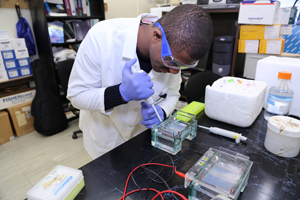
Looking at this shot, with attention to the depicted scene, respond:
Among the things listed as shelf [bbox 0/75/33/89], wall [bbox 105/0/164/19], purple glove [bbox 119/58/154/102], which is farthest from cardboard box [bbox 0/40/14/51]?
purple glove [bbox 119/58/154/102]

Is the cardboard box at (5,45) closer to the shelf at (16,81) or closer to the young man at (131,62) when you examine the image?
the shelf at (16,81)

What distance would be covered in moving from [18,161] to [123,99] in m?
1.80

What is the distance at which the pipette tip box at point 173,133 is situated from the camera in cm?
78

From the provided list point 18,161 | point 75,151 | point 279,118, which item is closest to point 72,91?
point 279,118

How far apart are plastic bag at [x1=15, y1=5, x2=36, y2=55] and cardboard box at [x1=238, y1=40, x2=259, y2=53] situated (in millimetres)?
2538

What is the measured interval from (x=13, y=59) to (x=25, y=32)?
402 millimetres

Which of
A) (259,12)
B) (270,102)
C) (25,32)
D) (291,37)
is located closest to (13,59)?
(25,32)

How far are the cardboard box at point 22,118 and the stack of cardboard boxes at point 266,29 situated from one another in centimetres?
270

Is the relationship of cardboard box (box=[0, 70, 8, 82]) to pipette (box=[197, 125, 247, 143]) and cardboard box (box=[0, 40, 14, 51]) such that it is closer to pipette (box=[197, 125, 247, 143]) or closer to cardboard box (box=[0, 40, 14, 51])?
cardboard box (box=[0, 40, 14, 51])

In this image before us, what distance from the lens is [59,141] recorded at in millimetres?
2354

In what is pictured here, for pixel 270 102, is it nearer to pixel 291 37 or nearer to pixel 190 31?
pixel 190 31

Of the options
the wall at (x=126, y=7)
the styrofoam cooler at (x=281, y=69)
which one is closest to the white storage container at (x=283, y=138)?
the styrofoam cooler at (x=281, y=69)

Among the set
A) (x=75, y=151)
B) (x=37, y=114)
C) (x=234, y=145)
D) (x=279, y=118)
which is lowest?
(x=75, y=151)

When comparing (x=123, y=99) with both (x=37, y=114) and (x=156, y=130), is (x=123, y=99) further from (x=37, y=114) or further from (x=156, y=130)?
(x=37, y=114)
